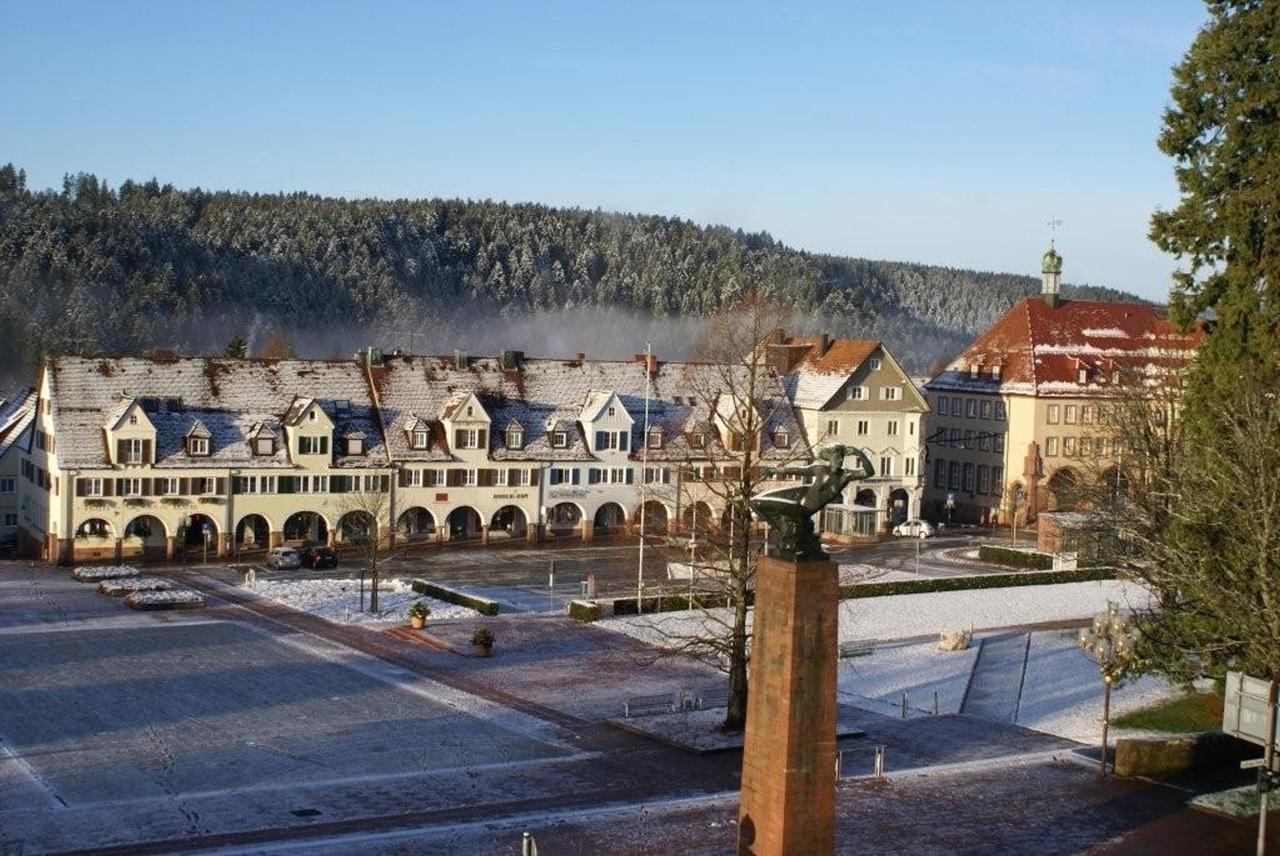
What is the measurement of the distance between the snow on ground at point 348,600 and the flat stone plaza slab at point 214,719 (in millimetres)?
4418

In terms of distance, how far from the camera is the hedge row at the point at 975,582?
56.0 m

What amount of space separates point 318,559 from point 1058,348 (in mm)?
44726

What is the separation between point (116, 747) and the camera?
34000 millimetres

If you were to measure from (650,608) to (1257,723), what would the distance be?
29745mm

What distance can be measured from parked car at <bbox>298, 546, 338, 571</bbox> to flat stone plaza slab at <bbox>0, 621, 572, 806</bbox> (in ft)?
47.8

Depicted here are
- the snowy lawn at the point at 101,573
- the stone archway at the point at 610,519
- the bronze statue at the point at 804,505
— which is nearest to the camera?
the bronze statue at the point at 804,505

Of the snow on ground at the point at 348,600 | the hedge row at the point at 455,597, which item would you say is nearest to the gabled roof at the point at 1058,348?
the hedge row at the point at 455,597

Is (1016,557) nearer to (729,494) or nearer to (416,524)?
(416,524)

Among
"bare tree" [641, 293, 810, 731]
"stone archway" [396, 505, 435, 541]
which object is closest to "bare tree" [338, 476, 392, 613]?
"stone archway" [396, 505, 435, 541]

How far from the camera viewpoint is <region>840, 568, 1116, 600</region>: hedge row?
56.0m

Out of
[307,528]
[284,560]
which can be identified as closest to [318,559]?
[284,560]

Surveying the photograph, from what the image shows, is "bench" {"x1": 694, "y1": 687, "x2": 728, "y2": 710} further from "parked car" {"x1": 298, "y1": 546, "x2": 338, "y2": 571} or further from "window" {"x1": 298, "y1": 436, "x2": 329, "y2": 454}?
"window" {"x1": 298, "y1": 436, "x2": 329, "y2": 454}

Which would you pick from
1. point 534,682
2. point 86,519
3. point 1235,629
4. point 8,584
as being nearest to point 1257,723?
point 1235,629

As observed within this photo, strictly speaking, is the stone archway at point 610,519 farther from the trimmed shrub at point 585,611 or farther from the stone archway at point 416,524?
the trimmed shrub at point 585,611
